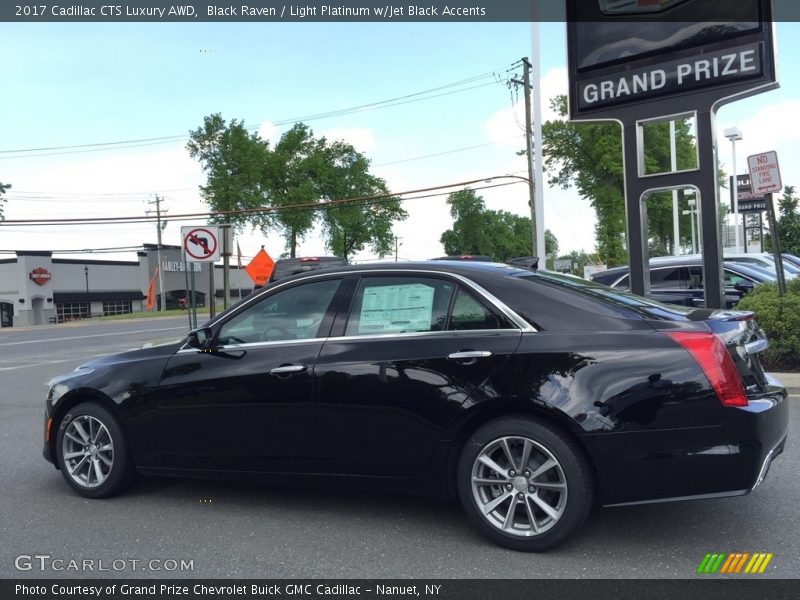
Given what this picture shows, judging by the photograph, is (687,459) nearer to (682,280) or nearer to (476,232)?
(682,280)

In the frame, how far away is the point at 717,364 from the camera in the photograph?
353cm

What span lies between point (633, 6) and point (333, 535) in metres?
9.74

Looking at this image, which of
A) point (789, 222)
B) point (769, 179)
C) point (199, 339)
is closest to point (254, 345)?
point (199, 339)

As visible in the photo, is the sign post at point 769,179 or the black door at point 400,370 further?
the sign post at point 769,179

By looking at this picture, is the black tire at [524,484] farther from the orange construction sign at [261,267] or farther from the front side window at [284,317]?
the orange construction sign at [261,267]

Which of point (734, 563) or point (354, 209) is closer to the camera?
point (734, 563)

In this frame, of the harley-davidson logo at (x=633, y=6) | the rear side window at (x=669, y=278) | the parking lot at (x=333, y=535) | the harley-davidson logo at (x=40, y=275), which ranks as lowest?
the parking lot at (x=333, y=535)

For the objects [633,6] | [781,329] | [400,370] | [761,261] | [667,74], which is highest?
[633,6]

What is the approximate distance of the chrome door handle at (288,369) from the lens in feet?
13.9

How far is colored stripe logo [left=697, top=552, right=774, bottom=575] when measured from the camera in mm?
3465

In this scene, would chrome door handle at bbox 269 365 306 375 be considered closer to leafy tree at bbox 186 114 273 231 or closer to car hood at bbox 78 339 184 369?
car hood at bbox 78 339 184 369

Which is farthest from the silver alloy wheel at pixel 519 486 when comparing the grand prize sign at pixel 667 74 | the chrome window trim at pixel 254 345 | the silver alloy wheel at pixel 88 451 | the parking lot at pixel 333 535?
the grand prize sign at pixel 667 74

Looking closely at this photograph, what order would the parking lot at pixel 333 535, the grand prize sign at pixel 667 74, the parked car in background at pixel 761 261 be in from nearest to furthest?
the parking lot at pixel 333 535
the grand prize sign at pixel 667 74
the parked car in background at pixel 761 261

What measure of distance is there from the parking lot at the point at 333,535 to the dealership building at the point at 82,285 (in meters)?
42.9
